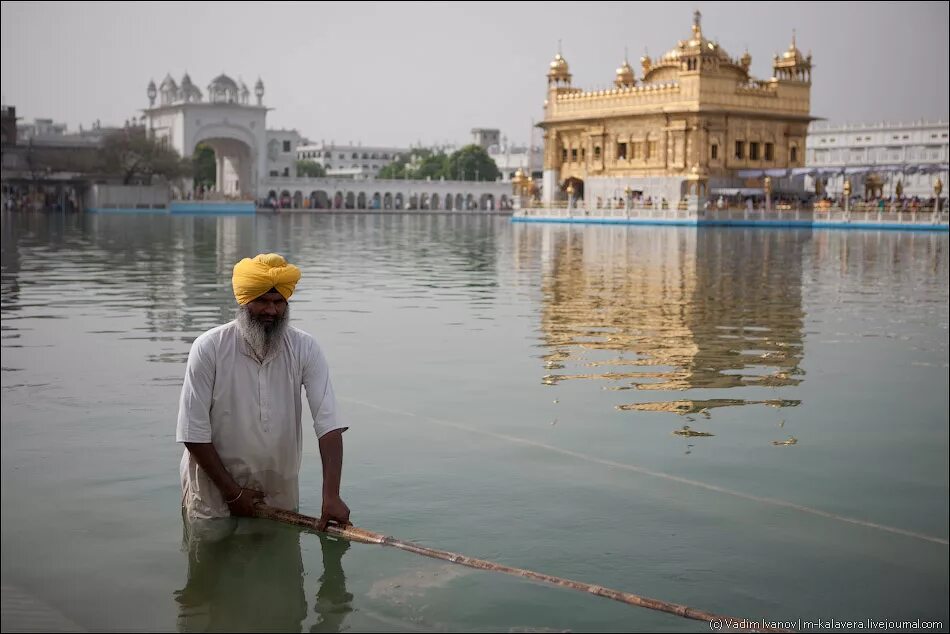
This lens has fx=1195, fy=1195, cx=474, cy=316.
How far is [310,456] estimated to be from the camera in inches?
235

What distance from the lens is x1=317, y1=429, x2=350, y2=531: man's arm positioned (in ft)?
13.6

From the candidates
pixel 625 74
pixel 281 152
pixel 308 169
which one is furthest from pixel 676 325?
pixel 308 169

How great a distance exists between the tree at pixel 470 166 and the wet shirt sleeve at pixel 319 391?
93.6 m

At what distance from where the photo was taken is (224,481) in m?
4.17

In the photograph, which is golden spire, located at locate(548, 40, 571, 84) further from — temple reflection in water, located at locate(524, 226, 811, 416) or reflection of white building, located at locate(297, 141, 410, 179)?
reflection of white building, located at locate(297, 141, 410, 179)

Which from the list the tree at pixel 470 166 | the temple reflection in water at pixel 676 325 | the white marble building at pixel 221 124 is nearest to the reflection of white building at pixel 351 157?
the tree at pixel 470 166

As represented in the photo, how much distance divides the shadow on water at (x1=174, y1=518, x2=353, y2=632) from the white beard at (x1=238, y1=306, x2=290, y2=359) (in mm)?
688

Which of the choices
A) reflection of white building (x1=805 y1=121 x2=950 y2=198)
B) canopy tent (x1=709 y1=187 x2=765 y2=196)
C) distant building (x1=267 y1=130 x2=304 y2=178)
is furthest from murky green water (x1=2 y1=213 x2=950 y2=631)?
distant building (x1=267 y1=130 x2=304 y2=178)

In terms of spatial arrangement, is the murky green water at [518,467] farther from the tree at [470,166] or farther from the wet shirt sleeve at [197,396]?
the tree at [470,166]

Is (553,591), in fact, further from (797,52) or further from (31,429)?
(797,52)

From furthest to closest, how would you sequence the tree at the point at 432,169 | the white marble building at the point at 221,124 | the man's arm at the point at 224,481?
1. the tree at the point at 432,169
2. the white marble building at the point at 221,124
3. the man's arm at the point at 224,481

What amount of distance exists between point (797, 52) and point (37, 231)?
3727 cm

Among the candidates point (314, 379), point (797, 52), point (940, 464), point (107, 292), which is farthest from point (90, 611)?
point (797, 52)

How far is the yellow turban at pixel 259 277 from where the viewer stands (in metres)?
4.01
